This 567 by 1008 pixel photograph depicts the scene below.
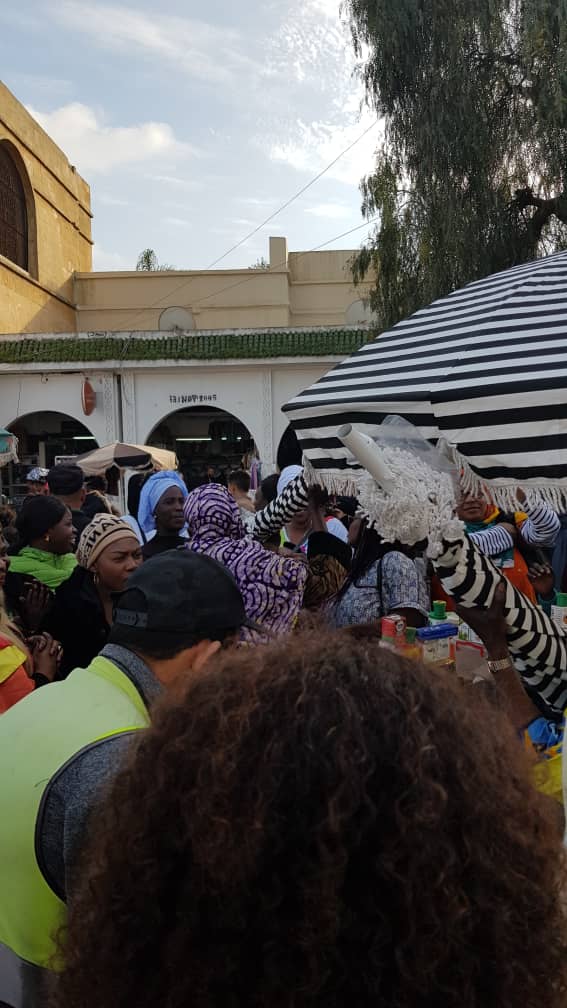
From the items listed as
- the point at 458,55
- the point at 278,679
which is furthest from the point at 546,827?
the point at 458,55

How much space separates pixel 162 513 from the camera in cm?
572

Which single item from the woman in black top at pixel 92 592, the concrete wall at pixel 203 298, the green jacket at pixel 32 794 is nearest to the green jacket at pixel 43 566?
the woman in black top at pixel 92 592

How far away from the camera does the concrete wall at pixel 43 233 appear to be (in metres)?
20.4

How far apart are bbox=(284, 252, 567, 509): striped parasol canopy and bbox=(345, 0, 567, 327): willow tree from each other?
29.9ft

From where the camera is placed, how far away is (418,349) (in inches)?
116

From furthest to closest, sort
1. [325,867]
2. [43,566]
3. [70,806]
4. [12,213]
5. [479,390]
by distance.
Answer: [12,213] < [43,566] < [479,390] < [70,806] < [325,867]

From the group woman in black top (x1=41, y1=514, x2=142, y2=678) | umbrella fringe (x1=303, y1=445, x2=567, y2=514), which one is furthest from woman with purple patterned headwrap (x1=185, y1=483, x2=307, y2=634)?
umbrella fringe (x1=303, y1=445, x2=567, y2=514)

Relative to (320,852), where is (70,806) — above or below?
below

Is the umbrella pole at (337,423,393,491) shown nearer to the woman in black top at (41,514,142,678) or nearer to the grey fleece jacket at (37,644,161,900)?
the grey fleece jacket at (37,644,161,900)

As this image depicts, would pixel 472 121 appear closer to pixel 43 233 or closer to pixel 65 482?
pixel 65 482

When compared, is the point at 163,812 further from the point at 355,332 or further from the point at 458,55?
the point at 355,332

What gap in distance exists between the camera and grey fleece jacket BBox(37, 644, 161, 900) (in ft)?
4.37

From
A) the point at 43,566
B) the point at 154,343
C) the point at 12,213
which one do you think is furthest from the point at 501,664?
the point at 12,213

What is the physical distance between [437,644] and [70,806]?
2.17 meters
